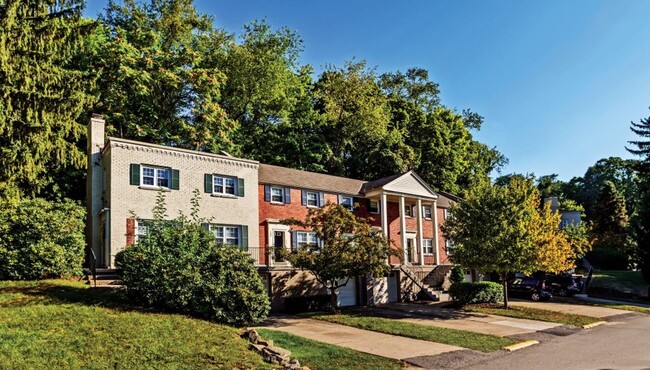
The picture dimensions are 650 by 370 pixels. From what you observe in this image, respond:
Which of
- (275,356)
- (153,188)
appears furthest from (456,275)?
(275,356)

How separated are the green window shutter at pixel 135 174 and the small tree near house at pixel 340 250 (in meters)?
7.22

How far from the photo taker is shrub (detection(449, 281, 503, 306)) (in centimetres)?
2756

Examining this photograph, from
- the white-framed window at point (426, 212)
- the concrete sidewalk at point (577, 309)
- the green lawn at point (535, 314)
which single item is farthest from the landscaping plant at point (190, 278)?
the white-framed window at point (426, 212)

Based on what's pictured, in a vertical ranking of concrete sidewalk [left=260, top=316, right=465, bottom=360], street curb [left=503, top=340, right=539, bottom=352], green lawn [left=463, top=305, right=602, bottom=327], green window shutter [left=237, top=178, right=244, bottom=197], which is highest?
green window shutter [left=237, top=178, right=244, bottom=197]

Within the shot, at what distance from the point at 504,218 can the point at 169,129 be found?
72.4 ft

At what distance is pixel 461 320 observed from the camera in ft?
75.2

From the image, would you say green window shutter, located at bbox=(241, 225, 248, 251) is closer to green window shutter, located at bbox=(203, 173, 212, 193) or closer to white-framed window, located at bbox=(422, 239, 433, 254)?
green window shutter, located at bbox=(203, 173, 212, 193)

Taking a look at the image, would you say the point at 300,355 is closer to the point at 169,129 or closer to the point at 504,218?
the point at 504,218

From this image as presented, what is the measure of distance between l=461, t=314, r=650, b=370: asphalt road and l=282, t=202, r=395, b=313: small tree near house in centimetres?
785

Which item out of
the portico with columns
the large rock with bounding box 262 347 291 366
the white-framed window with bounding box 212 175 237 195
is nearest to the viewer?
the large rock with bounding box 262 347 291 366

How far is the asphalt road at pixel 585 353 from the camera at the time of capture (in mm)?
13648

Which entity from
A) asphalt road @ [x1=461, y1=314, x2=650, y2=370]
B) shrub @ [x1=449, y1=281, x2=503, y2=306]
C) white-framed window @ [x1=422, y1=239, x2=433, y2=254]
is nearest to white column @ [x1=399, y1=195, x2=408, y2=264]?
white-framed window @ [x1=422, y1=239, x2=433, y2=254]

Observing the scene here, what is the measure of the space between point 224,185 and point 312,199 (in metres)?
6.02

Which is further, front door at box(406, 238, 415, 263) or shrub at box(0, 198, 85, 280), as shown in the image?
front door at box(406, 238, 415, 263)
